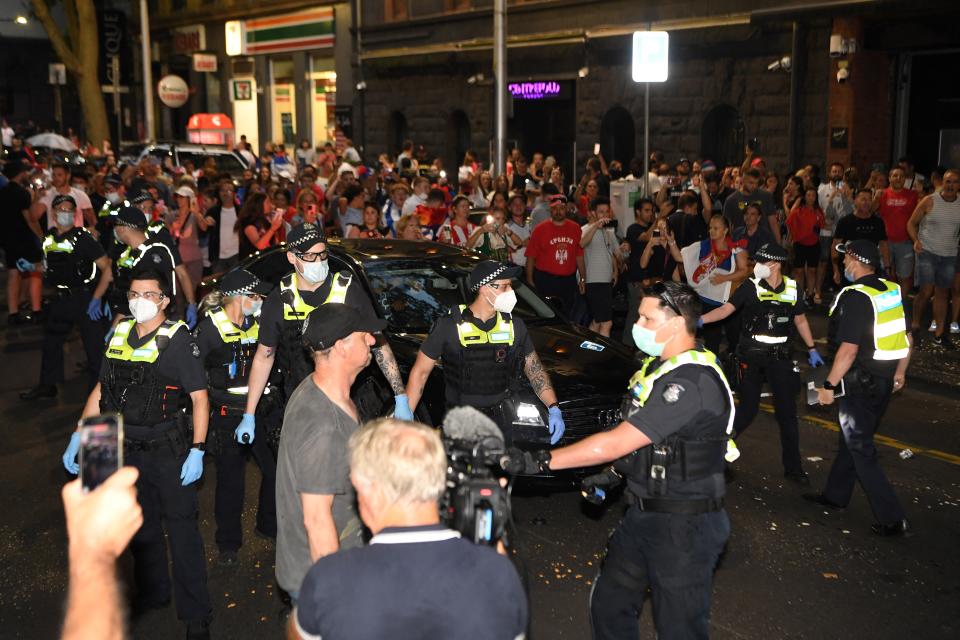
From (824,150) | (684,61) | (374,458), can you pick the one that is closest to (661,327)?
(374,458)

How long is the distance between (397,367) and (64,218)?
16.3 feet

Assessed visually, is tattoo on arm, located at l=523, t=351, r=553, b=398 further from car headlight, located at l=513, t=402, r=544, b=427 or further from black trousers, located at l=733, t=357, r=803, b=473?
black trousers, located at l=733, t=357, r=803, b=473

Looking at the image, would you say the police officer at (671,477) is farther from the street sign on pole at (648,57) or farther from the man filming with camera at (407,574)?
the street sign on pole at (648,57)

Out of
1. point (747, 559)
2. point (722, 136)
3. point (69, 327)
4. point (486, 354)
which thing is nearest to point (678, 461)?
point (486, 354)

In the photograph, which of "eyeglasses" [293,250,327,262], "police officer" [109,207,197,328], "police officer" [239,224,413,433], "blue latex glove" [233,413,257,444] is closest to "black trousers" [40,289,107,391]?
"police officer" [109,207,197,328]

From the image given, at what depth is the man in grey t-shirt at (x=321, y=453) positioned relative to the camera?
3.78 metres

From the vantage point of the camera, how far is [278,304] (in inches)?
252

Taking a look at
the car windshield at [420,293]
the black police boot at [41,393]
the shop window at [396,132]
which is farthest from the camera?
the shop window at [396,132]

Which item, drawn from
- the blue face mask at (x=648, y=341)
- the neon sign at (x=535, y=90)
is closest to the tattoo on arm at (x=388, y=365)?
the blue face mask at (x=648, y=341)

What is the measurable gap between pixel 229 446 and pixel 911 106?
1724 centimetres

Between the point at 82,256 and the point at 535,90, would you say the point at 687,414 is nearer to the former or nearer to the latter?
the point at 82,256

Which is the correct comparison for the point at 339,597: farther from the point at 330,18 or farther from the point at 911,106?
the point at 330,18

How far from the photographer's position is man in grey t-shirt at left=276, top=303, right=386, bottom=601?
3.78m

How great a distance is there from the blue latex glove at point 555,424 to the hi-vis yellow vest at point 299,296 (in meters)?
1.49
